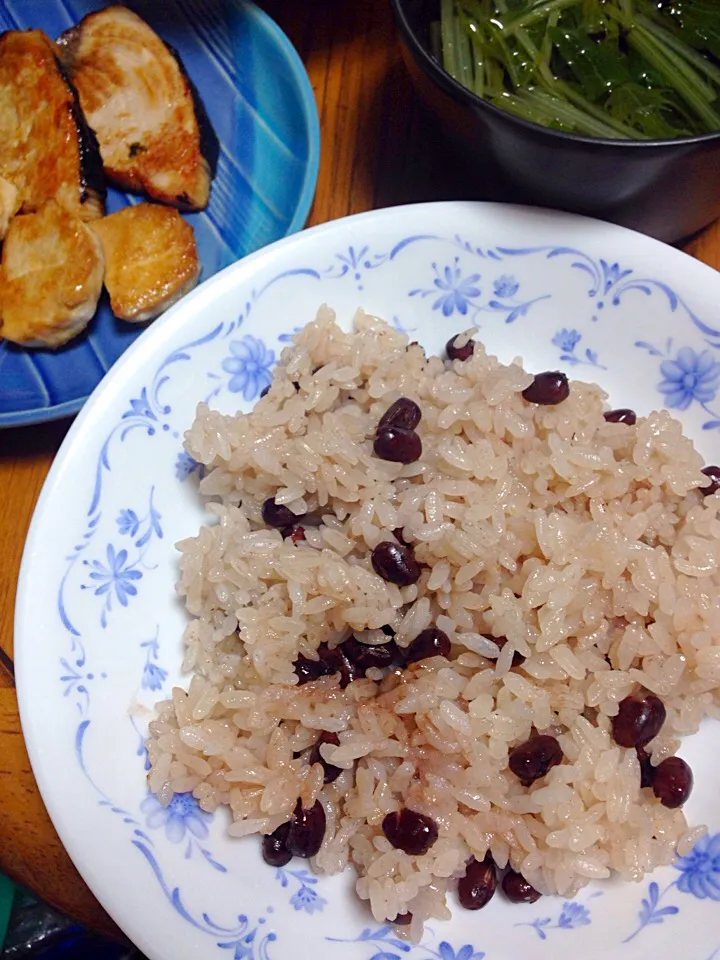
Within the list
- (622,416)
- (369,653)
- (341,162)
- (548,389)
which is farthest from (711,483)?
(341,162)

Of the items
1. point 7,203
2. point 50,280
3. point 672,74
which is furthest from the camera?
point 7,203

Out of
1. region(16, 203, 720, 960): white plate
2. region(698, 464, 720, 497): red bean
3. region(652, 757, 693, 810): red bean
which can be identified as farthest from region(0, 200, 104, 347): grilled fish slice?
region(652, 757, 693, 810): red bean

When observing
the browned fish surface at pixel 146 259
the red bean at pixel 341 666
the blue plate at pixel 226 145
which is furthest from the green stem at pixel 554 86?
the red bean at pixel 341 666

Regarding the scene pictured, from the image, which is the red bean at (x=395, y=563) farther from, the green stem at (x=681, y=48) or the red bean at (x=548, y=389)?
the green stem at (x=681, y=48)

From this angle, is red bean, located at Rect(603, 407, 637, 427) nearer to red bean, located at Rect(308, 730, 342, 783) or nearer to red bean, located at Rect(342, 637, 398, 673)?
red bean, located at Rect(342, 637, 398, 673)

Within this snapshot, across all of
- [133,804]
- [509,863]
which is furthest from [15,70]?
[509,863]

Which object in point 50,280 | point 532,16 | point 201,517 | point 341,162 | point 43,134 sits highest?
point 532,16

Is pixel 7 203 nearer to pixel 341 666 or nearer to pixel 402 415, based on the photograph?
pixel 402 415

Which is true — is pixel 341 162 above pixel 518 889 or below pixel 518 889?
above
